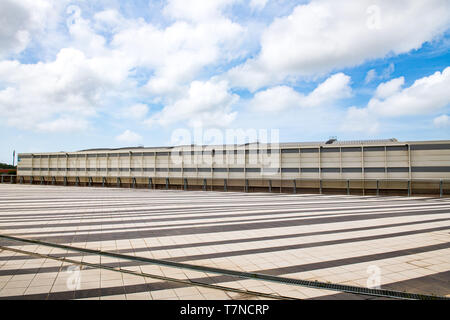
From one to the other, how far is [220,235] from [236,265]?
2750mm

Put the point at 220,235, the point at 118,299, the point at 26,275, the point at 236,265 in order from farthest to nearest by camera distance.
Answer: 1. the point at 220,235
2. the point at 236,265
3. the point at 26,275
4. the point at 118,299

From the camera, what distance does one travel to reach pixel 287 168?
26844mm

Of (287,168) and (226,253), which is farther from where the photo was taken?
(287,168)

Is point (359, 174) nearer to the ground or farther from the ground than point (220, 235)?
farther from the ground

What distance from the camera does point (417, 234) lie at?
8.69 metres

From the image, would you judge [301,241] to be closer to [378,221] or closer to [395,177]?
[378,221]

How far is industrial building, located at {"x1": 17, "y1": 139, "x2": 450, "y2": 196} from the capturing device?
2281 cm

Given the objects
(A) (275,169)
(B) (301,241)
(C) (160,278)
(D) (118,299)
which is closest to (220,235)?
(B) (301,241)

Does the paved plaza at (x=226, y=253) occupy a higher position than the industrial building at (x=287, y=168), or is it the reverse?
the industrial building at (x=287, y=168)

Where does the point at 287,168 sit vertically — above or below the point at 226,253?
above

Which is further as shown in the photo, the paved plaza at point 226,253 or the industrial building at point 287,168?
the industrial building at point 287,168

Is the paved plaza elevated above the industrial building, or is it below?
below

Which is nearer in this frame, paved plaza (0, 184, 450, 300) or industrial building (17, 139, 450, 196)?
paved plaza (0, 184, 450, 300)

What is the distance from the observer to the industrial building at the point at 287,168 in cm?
2281
